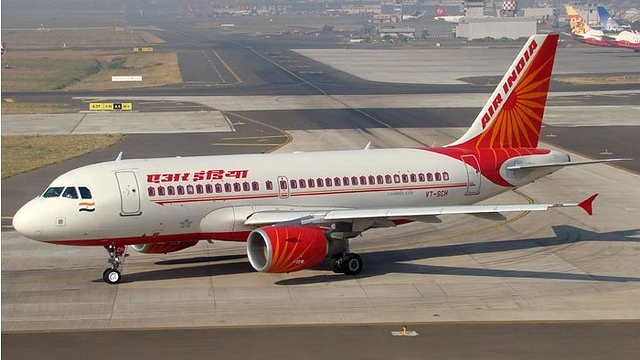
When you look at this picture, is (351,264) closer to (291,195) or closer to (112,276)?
(291,195)

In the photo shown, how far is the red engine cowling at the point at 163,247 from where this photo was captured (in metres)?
41.6

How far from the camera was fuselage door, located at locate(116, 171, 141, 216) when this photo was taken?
1528 inches

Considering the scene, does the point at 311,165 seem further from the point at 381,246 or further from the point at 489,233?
the point at 489,233

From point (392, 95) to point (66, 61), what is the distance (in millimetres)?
76685

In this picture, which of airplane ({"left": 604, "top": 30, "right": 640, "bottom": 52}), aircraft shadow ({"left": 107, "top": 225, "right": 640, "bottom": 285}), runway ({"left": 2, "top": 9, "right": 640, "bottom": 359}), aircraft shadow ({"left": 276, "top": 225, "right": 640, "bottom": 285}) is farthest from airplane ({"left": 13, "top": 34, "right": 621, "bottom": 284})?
airplane ({"left": 604, "top": 30, "right": 640, "bottom": 52})

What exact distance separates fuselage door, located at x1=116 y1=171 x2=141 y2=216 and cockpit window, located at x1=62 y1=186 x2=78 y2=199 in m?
1.59

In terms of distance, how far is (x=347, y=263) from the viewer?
1596 inches

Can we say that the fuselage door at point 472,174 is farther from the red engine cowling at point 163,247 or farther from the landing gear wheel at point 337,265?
the red engine cowling at point 163,247

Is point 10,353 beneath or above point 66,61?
above

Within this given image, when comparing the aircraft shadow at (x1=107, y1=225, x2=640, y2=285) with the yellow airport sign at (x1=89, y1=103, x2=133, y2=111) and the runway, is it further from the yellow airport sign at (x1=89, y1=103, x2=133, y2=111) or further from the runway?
the yellow airport sign at (x1=89, y1=103, x2=133, y2=111)

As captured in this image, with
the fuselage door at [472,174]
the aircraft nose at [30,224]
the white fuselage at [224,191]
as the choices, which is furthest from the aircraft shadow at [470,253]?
the aircraft nose at [30,224]

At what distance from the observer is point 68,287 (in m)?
39.0

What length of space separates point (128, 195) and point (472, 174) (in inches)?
565

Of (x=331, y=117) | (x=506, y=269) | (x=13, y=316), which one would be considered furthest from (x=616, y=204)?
(x=331, y=117)
